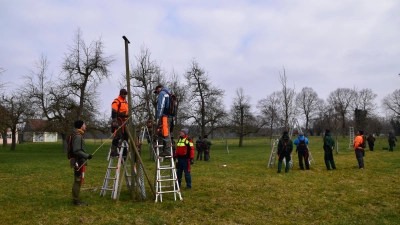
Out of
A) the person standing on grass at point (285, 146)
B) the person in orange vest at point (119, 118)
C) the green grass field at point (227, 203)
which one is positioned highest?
the person in orange vest at point (119, 118)

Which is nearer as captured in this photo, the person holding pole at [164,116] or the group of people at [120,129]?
the group of people at [120,129]

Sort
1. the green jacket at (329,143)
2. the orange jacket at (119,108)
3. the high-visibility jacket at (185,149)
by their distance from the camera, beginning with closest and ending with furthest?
the orange jacket at (119,108) < the high-visibility jacket at (185,149) < the green jacket at (329,143)

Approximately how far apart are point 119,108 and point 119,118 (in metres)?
0.27

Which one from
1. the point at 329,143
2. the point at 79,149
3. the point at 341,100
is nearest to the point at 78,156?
the point at 79,149

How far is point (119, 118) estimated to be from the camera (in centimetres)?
841

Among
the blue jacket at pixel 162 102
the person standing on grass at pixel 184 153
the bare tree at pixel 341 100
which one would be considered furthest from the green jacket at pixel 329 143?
the bare tree at pixel 341 100

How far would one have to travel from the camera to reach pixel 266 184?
10938mm

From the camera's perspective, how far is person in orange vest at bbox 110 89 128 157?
8195mm

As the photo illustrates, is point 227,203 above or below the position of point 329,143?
below

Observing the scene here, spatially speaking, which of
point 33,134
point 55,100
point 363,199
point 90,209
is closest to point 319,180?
point 363,199

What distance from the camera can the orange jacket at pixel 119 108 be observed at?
27.2 feet

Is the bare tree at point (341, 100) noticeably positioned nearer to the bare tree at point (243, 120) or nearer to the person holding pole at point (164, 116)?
the bare tree at point (243, 120)

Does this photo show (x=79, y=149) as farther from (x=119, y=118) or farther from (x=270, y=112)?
(x=270, y=112)

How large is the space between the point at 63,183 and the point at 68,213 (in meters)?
4.66
